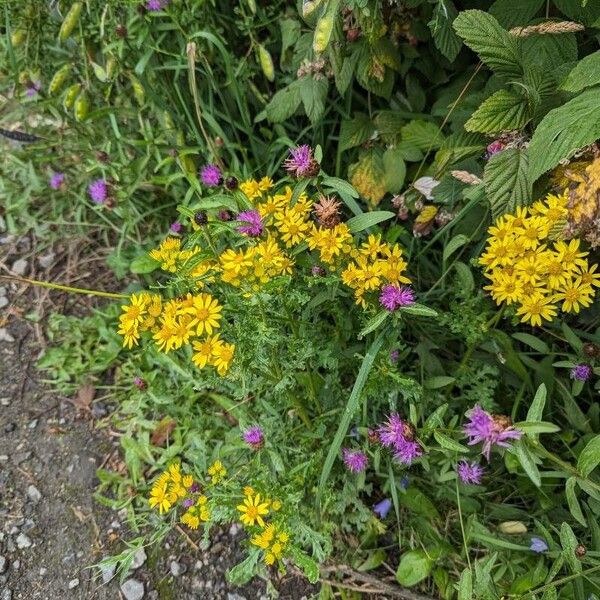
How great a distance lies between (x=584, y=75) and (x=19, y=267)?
1.90m

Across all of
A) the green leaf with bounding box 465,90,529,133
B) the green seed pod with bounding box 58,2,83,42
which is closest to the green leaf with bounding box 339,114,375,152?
the green leaf with bounding box 465,90,529,133

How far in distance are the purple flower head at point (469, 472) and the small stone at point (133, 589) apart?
0.84 m

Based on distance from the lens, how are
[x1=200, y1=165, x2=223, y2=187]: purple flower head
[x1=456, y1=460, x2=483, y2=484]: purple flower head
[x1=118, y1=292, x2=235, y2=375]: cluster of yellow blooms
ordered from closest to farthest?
[x1=118, y1=292, x2=235, y2=375]: cluster of yellow blooms → [x1=456, y1=460, x2=483, y2=484]: purple flower head → [x1=200, y1=165, x2=223, y2=187]: purple flower head

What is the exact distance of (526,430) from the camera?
118 centimetres

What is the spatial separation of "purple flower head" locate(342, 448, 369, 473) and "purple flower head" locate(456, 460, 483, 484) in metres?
0.22

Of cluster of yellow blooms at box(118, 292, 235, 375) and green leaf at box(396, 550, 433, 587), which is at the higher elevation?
cluster of yellow blooms at box(118, 292, 235, 375)

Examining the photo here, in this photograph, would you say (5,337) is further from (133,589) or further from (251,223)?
(251,223)

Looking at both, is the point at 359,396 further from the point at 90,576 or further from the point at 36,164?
the point at 36,164

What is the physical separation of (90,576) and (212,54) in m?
1.47

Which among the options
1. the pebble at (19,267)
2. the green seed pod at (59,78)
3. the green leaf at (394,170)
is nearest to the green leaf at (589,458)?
the green leaf at (394,170)

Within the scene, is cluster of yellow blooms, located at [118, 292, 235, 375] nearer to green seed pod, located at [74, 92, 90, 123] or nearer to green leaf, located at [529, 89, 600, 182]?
green leaf, located at [529, 89, 600, 182]

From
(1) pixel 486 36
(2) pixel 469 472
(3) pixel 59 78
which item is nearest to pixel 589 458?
(2) pixel 469 472

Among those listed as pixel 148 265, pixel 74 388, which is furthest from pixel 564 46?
pixel 74 388

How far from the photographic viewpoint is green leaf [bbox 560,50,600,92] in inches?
50.0
